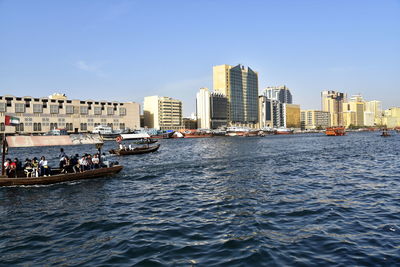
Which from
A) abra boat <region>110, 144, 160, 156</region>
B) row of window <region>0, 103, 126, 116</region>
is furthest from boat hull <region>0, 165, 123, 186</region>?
row of window <region>0, 103, 126, 116</region>

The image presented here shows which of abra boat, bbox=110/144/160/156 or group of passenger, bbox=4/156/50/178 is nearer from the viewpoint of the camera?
group of passenger, bbox=4/156/50/178

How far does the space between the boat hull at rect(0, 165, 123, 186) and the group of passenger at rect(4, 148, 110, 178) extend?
0.72 meters

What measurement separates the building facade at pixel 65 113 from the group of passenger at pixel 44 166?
337ft

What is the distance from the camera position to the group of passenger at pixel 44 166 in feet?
82.2

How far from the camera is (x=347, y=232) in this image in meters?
12.1

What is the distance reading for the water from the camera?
10.4m

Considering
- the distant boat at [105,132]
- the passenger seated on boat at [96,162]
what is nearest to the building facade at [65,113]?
the distant boat at [105,132]

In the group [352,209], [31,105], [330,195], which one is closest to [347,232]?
[352,209]

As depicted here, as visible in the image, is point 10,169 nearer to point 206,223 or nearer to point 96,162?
point 96,162

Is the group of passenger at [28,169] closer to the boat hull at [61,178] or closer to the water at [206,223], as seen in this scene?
the boat hull at [61,178]

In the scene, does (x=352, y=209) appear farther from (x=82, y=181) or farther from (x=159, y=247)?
(x=82, y=181)

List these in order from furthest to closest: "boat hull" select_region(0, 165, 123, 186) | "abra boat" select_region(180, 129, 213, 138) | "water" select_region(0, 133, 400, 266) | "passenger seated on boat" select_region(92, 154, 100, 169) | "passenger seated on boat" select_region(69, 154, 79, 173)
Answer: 1. "abra boat" select_region(180, 129, 213, 138)
2. "passenger seated on boat" select_region(92, 154, 100, 169)
3. "passenger seated on boat" select_region(69, 154, 79, 173)
4. "boat hull" select_region(0, 165, 123, 186)
5. "water" select_region(0, 133, 400, 266)

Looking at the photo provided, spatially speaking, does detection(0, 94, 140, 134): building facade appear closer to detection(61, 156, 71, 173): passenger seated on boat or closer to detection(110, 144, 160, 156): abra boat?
detection(110, 144, 160, 156): abra boat

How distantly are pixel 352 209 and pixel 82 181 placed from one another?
70.6 feet
